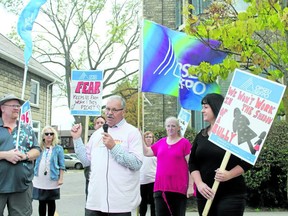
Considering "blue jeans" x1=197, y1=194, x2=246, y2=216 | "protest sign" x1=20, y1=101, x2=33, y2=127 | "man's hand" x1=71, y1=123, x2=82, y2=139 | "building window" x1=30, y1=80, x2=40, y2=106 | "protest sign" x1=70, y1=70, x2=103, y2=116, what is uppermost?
"building window" x1=30, y1=80, x2=40, y2=106

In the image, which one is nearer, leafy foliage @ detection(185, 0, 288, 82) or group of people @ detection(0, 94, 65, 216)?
group of people @ detection(0, 94, 65, 216)

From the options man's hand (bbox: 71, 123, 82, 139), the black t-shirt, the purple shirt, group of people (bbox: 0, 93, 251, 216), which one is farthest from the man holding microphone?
the purple shirt

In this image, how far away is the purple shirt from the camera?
5.92 metres

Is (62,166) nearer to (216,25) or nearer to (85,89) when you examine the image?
(85,89)

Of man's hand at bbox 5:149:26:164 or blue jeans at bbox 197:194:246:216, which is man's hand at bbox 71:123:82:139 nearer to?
man's hand at bbox 5:149:26:164

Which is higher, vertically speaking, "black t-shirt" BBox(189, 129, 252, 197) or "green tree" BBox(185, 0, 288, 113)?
"green tree" BBox(185, 0, 288, 113)

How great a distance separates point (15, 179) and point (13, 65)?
17.4 metres

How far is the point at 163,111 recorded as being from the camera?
1505 centimetres

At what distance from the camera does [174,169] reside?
5.97 m

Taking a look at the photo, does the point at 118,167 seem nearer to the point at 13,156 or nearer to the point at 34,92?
A: the point at 13,156

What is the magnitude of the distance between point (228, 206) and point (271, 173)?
21.5ft

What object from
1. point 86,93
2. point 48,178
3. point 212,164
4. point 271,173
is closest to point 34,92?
point 271,173

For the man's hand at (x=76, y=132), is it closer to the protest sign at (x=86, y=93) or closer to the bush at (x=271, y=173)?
the protest sign at (x=86, y=93)

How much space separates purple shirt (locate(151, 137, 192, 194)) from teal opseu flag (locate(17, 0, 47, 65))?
8.28ft
